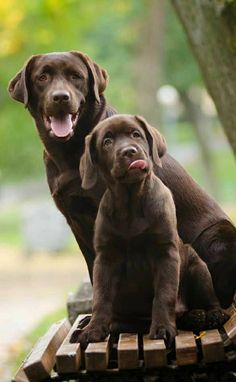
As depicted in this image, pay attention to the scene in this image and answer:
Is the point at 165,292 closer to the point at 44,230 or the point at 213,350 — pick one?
the point at 213,350

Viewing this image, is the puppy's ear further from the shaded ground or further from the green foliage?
the green foliage

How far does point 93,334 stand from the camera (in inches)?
202

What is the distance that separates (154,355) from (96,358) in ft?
0.95

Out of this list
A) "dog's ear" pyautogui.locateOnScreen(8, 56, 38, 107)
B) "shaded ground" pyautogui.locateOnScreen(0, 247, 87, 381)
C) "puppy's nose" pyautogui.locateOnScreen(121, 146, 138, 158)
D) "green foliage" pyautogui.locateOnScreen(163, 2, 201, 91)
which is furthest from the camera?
"green foliage" pyautogui.locateOnScreen(163, 2, 201, 91)

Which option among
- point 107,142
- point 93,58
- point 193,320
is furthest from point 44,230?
point 107,142

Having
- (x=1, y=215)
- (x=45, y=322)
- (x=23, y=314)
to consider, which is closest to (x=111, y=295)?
(x=45, y=322)

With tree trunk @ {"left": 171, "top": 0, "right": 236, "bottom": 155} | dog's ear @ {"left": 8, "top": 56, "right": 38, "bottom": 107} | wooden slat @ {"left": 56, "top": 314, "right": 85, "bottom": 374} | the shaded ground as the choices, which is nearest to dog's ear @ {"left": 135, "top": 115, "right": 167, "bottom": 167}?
dog's ear @ {"left": 8, "top": 56, "right": 38, "bottom": 107}

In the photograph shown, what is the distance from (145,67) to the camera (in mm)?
26125

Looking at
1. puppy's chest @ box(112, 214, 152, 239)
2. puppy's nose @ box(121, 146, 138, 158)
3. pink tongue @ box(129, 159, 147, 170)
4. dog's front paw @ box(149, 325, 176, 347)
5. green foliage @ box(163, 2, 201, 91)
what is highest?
puppy's nose @ box(121, 146, 138, 158)

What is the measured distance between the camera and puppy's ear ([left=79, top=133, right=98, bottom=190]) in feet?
17.2

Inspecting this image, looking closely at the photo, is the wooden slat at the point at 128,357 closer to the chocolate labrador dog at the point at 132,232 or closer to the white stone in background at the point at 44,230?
the chocolate labrador dog at the point at 132,232

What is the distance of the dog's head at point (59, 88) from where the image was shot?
5531mm

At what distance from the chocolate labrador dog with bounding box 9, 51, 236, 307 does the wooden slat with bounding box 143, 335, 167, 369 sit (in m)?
1.04

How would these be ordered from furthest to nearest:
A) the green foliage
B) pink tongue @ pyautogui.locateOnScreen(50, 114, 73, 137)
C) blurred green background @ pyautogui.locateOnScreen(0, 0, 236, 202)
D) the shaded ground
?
the green foliage
blurred green background @ pyautogui.locateOnScreen(0, 0, 236, 202)
the shaded ground
pink tongue @ pyautogui.locateOnScreen(50, 114, 73, 137)
